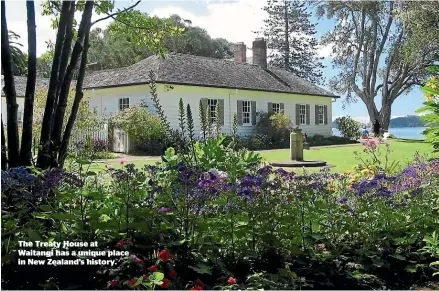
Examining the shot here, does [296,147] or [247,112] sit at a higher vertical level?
[247,112]

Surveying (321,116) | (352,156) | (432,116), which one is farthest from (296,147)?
(321,116)

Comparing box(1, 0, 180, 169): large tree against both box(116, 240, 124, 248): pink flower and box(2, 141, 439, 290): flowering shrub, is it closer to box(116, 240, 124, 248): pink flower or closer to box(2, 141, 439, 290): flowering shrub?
box(2, 141, 439, 290): flowering shrub

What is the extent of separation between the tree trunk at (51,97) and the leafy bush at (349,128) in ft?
43.7

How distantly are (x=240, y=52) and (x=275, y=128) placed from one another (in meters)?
4.23

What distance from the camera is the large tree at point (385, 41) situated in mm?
10797

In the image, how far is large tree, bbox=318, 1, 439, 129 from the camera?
35.4ft

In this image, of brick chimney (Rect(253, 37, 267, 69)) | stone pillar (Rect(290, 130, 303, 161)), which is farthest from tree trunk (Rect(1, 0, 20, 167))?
brick chimney (Rect(253, 37, 267, 69))

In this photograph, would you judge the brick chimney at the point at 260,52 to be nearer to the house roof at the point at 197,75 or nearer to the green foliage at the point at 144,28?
the house roof at the point at 197,75

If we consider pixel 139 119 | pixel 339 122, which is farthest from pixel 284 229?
pixel 339 122

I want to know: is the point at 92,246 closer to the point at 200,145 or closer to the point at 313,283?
the point at 313,283

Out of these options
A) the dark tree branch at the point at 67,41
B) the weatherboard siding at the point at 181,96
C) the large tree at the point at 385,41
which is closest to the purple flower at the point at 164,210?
the dark tree branch at the point at 67,41

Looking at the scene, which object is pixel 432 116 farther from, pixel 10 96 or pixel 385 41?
pixel 385 41

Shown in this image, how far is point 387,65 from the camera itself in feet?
46.1

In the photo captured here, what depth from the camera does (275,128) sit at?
14195 mm
